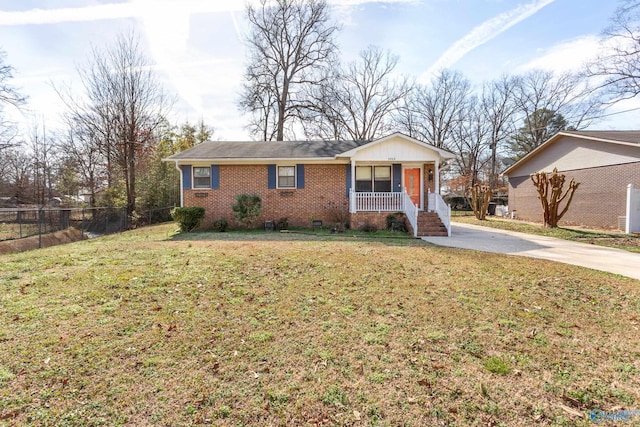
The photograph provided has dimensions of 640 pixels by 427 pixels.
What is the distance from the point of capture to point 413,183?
1389cm

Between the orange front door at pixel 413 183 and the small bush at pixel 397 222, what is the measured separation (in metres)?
1.91

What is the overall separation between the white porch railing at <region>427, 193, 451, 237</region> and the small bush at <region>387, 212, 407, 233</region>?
1.48 m

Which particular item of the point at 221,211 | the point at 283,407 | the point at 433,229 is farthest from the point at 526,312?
the point at 221,211

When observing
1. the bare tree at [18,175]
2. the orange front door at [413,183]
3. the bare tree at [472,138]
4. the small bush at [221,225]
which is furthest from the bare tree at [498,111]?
the bare tree at [18,175]

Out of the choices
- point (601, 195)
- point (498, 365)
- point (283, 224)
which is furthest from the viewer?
point (601, 195)

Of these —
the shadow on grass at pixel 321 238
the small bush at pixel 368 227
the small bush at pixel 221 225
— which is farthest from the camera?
the small bush at pixel 221 225

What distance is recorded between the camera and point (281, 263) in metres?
6.05

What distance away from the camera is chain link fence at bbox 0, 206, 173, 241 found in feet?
31.5

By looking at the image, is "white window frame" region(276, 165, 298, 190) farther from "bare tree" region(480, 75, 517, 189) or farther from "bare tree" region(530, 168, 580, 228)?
"bare tree" region(480, 75, 517, 189)

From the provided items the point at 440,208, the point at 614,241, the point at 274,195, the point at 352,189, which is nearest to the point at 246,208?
the point at 274,195

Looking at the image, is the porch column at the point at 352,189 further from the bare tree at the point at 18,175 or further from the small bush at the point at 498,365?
the bare tree at the point at 18,175

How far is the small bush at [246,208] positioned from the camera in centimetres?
1218

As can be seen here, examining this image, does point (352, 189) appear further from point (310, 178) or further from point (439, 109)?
point (439, 109)

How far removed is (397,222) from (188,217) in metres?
8.62
